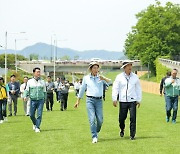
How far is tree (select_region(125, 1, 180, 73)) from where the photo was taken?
274 ft

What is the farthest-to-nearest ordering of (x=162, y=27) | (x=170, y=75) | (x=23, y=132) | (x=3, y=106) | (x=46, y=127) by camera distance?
(x=162, y=27) < (x=3, y=106) < (x=170, y=75) < (x=46, y=127) < (x=23, y=132)

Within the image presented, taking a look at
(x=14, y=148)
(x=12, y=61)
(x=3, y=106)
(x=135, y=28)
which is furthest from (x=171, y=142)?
(x=12, y=61)

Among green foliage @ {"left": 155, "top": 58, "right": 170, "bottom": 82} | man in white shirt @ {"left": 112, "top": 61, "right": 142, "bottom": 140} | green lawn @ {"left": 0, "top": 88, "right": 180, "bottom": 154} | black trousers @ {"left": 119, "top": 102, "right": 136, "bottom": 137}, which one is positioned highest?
man in white shirt @ {"left": 112, "top": 61, "right": 142, "bottom": 140}

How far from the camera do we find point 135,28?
94312mm

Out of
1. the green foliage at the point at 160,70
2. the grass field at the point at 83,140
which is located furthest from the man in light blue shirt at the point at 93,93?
the green foliage at the point at 160,70

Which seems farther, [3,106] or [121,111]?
[3,106]

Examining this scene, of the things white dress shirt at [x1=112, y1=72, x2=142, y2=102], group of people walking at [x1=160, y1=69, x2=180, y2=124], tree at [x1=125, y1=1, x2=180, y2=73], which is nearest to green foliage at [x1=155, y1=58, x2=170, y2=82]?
tree at [x1=125, y1=1, x2=180, y2=73]

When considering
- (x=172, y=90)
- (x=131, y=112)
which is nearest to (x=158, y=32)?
(x=172, y=90)

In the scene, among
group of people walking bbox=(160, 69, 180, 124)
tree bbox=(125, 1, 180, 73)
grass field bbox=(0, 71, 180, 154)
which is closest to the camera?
grass field bbox=(0, 71, 180, 154)

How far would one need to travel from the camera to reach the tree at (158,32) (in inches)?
3287

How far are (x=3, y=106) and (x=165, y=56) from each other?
215 feet

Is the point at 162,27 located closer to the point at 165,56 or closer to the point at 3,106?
the point at 165,56

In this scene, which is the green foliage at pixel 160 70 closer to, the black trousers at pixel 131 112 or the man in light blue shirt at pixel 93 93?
the black trousers at pixel 131 112

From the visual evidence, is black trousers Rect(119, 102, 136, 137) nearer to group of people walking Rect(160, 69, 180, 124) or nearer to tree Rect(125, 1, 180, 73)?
group of people walking Rect(160, 69, 180, 124)
